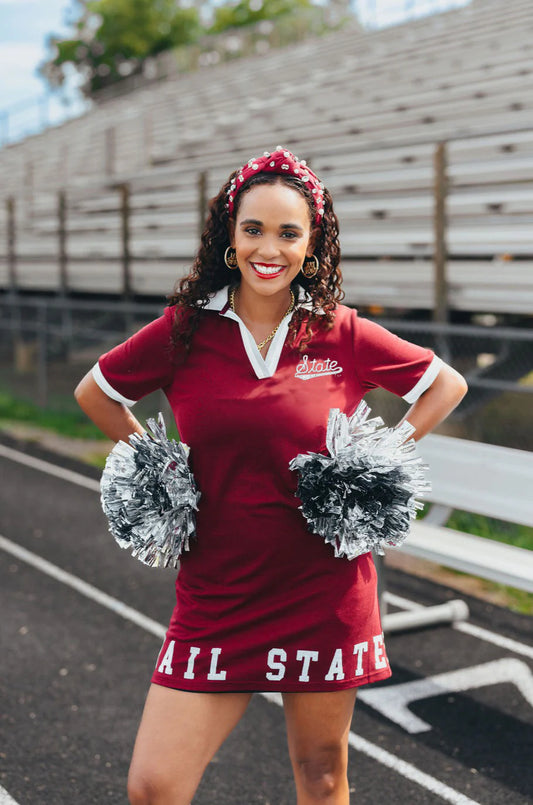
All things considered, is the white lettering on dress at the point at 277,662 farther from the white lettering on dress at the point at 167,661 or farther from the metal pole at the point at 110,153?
the metal pole at the point at 110,153

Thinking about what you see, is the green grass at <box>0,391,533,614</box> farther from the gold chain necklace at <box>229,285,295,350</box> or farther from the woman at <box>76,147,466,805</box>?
the gold chain necklace at <box>229,285,295,350</box>

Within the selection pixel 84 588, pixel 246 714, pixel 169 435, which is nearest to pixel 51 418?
pixel 169 435

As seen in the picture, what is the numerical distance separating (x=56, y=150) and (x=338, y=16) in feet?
56.1

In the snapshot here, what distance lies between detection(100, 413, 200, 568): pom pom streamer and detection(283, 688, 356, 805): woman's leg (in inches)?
19.9

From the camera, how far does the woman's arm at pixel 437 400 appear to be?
268cm

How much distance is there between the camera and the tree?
51.8 m

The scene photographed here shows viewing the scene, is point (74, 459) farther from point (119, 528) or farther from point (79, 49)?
point (79, 49)

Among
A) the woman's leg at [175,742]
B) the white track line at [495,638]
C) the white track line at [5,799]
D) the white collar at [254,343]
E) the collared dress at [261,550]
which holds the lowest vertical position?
the white track line at [495,638]

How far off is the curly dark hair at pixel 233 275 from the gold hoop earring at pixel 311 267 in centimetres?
1

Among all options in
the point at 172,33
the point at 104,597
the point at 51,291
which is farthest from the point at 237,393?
the point at 172,33

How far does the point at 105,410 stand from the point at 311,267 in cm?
72

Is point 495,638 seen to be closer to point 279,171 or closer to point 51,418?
point 279,171

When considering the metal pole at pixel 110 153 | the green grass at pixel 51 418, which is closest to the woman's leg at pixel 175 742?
the green grass at pixel 51 418

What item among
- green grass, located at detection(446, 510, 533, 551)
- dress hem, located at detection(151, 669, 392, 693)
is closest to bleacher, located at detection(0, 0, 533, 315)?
green grass, located at detection(446, 510, 533, 551)
